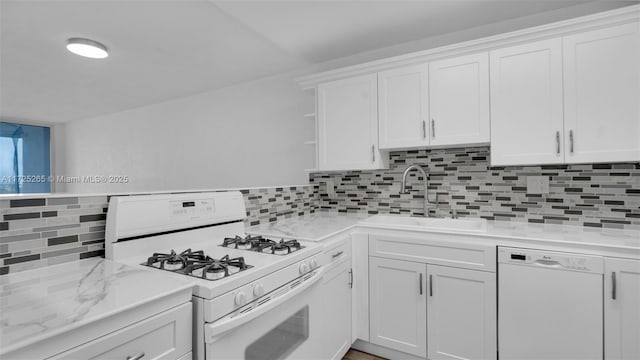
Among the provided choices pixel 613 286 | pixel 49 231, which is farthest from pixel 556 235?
pixel 49 231

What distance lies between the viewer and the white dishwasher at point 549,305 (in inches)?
57.7

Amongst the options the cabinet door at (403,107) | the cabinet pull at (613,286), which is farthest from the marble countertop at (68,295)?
the cabinet pull at (613,286)

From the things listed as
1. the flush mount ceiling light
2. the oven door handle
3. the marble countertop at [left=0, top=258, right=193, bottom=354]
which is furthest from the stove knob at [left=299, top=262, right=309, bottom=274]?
the flush mount ceiling light

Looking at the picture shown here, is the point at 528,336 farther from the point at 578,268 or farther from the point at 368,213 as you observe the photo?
the point at 368,213

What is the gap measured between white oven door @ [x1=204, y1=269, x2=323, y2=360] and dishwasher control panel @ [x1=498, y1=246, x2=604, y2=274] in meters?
1.02

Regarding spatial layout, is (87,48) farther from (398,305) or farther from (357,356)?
(357,356)

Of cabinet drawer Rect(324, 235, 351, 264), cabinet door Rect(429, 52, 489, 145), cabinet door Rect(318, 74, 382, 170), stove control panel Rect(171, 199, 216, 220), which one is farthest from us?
cabinet door Rect(318, 74, 382, 170)

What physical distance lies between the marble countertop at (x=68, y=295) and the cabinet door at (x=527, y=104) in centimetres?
193

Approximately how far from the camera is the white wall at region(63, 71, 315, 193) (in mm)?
2594

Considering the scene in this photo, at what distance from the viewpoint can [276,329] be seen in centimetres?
130

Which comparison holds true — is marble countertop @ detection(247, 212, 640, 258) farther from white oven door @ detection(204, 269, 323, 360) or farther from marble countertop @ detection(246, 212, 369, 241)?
white oven door @ detection(204, 269, 323, 360)

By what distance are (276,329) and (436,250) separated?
105 centimetres

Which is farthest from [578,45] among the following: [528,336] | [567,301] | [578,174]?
[528,336]

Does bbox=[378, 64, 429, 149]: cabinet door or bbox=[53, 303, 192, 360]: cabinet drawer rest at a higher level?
bbox=[378, 64, 429, 149]: cabinet door
